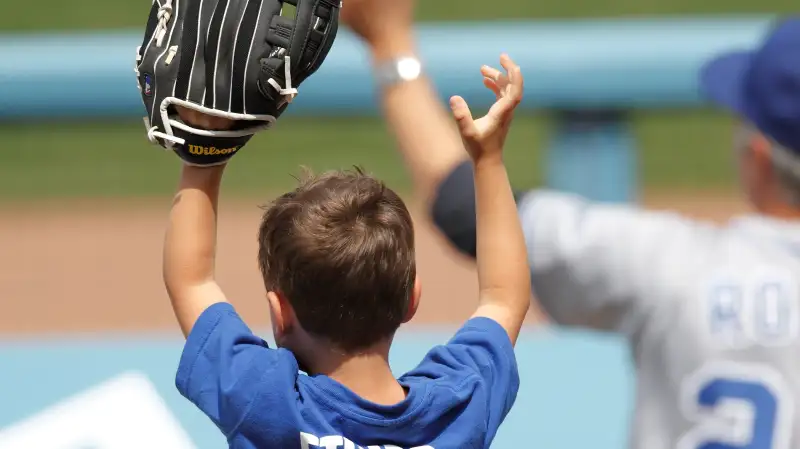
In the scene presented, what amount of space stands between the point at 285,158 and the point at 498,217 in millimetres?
6472

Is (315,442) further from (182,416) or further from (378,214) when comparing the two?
(182,416)

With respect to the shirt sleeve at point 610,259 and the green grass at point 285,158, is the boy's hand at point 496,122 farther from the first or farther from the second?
the green grass at point 285,158

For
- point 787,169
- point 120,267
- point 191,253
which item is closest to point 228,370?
point 191,253

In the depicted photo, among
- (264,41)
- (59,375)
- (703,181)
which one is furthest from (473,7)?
(264,41)

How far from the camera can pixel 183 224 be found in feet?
4.94

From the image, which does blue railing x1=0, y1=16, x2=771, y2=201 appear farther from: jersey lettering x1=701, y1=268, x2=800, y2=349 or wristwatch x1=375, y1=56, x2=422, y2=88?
jersey lettering x1=701, y1=268, x2=800, y2=349

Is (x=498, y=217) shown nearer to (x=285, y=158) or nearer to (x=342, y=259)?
(x=342, y=259)

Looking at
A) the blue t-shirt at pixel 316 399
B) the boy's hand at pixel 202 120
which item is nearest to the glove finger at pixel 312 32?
the boy's hand at pixel 202 120

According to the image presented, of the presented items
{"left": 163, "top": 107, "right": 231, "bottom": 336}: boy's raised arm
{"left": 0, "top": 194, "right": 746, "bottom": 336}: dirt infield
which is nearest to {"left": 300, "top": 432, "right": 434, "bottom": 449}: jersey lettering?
{"left": 163, "top": 107, "right": 231, "bottom": 336}: boy's raised arm

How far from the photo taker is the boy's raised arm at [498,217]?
1.46 m

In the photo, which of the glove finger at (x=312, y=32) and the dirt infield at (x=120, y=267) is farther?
the dirt infield at (x=120, y=267)

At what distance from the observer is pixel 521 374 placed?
2.99 meters

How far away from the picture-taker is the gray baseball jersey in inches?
53.4

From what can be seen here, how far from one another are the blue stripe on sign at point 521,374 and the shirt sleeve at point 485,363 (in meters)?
1.14
